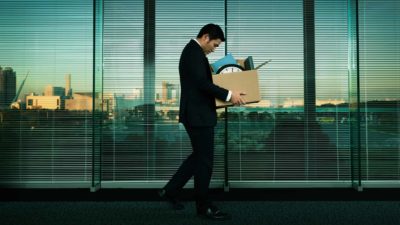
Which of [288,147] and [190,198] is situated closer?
[190,198]

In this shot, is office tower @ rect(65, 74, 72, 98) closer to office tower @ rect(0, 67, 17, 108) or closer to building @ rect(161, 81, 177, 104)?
office tower @ rect(0, 67, 17, 108)

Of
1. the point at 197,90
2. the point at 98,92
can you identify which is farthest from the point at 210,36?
the point at 98,92

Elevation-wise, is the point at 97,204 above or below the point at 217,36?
below

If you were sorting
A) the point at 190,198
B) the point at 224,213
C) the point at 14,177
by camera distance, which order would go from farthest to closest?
the point at 14,177 < the point at 190,198 < the point at 224,213

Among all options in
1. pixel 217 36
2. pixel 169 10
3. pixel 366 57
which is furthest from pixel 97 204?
pixel 366 57

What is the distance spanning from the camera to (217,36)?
3.37 metres

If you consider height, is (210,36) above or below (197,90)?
above

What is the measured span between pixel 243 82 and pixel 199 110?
405 millimetres

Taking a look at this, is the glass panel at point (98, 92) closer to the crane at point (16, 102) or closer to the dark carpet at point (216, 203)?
the dark carpet at point (216, 203)

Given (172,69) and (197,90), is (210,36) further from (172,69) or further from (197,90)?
(172,69)

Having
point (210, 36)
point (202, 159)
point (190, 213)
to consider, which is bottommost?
point (190, 213)

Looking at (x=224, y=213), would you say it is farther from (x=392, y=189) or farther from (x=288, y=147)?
(x=392, y=189)

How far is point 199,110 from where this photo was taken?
3336mm

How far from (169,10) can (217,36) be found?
1.45 meters
